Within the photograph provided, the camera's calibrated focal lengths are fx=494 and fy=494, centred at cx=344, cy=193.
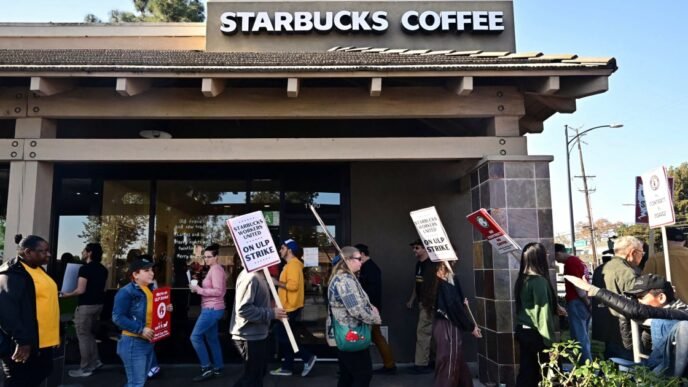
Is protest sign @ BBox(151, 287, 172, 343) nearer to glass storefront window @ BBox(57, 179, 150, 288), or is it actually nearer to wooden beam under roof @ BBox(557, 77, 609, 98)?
glass storefront window @ BBox(57, 179, 150, 288)

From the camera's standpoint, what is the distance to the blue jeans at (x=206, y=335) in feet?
20.9

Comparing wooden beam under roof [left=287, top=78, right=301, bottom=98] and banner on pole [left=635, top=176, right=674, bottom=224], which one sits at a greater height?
wooden beam under roof [left=287, top=78, right=301, bottom=98]

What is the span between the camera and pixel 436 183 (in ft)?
26.2

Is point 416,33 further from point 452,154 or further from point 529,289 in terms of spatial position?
point 529,289

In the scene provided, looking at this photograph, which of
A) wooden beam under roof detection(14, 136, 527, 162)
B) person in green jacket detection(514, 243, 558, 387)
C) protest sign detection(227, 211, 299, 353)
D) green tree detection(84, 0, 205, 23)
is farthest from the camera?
green tree detection(84, 0, 205, 23)

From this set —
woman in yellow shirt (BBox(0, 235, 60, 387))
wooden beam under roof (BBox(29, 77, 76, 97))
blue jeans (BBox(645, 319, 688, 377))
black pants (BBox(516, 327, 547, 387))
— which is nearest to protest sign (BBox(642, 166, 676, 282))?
blue jeans (BBox(645, 319, 688, 377))

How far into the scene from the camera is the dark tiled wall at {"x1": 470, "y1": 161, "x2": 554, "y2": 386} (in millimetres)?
5645

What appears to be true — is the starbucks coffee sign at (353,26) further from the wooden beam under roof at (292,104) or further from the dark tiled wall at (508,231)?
the dark tiled wall at (508,231)

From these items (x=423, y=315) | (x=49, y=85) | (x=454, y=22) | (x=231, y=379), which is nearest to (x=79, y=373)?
(x=231, y=379)

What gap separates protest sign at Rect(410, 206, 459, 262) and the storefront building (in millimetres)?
846

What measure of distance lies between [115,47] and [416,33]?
570 cm

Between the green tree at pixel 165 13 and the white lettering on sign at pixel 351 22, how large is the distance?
A: 54.9 ft

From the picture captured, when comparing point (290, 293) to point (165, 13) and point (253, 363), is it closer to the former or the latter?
point (253, 363)

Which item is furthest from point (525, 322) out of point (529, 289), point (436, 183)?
point (436, 183)
